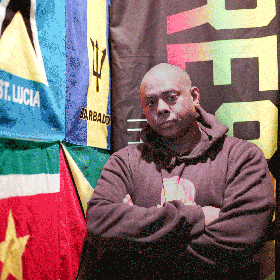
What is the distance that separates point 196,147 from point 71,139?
1.66 ft

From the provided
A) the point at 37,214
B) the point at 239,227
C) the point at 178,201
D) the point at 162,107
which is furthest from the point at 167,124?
the point at 37,214

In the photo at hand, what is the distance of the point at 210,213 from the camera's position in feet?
3.07

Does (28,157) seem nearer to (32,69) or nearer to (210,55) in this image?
(32,69)

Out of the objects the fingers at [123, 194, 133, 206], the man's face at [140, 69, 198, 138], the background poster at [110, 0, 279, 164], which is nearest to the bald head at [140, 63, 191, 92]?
the man's face at [140, 69, 198, 138]

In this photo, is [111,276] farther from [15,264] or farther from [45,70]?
[45,70]

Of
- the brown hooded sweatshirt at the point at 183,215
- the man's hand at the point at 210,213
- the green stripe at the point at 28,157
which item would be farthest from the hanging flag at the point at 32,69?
the man's hand at the point at 210,213

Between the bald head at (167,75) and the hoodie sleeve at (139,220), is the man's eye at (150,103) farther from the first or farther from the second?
the hoodie sleeve at (139,220)

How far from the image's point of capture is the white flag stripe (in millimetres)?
822

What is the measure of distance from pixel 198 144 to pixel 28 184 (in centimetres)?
65

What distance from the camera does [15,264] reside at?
2.68 ft

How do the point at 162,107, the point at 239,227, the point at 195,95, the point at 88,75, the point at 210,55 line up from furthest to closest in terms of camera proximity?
the point at 210,55
the point at 88,75
the point at 195,95
the point at 162,107
the point at 239,227

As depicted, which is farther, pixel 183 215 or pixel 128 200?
pixel 128 200

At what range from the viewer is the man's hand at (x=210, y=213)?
916 millimetres

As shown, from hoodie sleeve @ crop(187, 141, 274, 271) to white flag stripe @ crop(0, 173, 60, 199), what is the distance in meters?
0.52
